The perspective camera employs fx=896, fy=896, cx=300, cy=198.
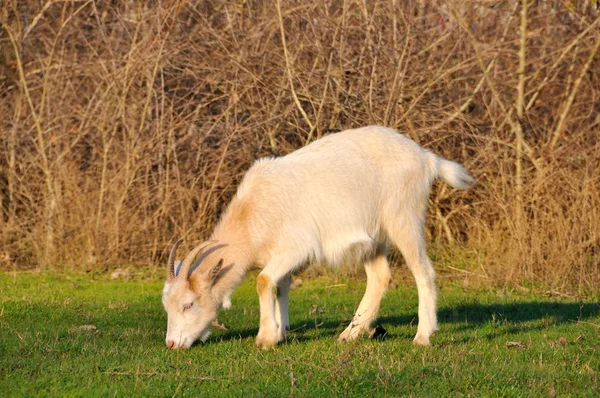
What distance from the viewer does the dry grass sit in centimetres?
1139

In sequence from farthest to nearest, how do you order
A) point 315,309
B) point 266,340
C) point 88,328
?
point 315,309 → point 88,328 → point 266,340

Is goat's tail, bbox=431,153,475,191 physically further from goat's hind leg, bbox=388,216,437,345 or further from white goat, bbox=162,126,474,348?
goat's hind leg, bbox=388,216,437,345

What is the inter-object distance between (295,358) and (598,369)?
218 cm

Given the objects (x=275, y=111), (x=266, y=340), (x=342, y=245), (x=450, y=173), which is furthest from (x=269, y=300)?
(x=275, y=111)

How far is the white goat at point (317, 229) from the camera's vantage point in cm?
742

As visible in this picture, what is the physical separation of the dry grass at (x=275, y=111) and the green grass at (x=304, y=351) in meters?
1.69

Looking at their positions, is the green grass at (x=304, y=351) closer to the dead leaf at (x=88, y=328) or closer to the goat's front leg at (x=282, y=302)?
the dead leaf at (x=88, y=328)

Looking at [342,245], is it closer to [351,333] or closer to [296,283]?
[351,333]

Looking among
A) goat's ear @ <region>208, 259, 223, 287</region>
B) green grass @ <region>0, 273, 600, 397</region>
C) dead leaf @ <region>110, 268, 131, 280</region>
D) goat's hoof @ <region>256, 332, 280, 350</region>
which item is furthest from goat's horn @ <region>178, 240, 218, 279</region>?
dead leaf @ <region>110, 268, 131, 280</region>

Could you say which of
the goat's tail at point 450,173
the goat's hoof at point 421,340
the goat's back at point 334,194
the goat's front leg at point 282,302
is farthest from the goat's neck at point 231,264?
the goat's tail at point 450,173

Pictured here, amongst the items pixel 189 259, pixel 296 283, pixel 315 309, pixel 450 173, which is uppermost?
pixel 450 173

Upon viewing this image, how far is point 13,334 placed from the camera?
24.6 feet

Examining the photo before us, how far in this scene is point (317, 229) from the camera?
774 centimetres

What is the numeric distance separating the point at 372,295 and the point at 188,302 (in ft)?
5.92
